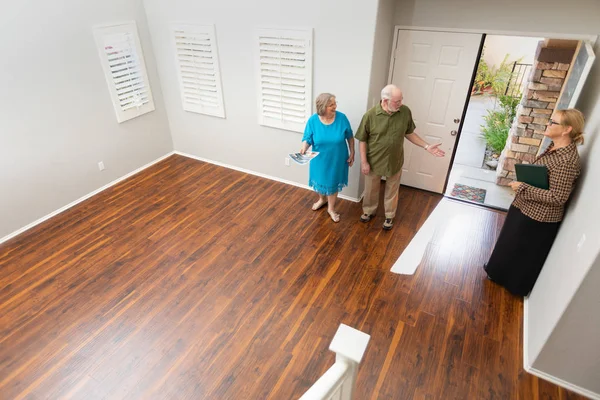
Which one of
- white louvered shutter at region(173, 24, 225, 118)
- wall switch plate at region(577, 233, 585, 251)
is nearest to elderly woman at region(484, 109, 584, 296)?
wall switch plate at region(577, 233, 585, 251)

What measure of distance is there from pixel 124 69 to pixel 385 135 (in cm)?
331

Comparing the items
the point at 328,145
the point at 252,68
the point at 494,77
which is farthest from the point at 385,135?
the point at 494,77

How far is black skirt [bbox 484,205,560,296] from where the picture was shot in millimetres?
2643

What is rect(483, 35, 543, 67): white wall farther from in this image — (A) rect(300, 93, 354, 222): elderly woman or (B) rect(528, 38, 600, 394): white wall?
(B) rect(528, 38, 600, 394): white wall

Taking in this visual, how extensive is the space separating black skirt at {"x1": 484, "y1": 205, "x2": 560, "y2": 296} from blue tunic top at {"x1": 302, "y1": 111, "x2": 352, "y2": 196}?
155 centimetres

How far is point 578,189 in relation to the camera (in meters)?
2.40

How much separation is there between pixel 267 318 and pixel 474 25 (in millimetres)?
3321

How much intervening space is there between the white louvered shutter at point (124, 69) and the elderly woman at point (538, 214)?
14.3 feet

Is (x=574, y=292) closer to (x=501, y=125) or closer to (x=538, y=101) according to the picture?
(x=538, y=101)

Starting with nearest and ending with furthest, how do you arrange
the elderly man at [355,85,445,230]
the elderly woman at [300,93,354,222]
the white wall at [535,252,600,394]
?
the white wall at [535,252,600,394] → the elderly man at [355,85,445,230] → the elderly woman at [300,93,354,222]

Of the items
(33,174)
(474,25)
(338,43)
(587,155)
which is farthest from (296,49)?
(33,174)

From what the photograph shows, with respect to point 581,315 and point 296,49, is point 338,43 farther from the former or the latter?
point 581,315

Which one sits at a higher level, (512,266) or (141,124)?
(141,124)

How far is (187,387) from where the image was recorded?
2.33 meters
